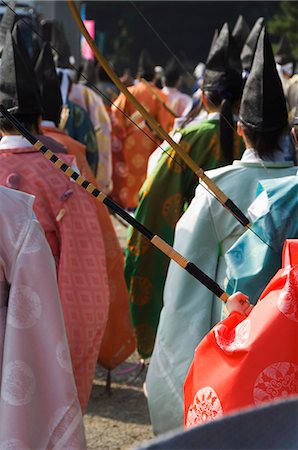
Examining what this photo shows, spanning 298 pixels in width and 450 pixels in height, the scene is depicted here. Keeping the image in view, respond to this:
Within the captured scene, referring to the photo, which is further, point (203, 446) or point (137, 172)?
point (137, 172)

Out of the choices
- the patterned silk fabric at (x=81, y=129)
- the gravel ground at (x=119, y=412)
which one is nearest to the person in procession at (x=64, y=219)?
the gravel ground at (x=119, y=412)

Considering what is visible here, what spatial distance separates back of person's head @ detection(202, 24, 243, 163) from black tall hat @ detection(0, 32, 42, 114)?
2.44 feet

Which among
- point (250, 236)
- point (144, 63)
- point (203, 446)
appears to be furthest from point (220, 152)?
point (144, 63)

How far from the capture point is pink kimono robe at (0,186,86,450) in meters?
2.50

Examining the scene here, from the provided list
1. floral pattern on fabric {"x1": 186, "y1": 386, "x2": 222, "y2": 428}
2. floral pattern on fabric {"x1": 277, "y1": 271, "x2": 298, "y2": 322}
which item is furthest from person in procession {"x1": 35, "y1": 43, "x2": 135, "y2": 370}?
floral pattern on fabric {"x1": 277, "y1": 271, "x2": 298, "y2": 322}

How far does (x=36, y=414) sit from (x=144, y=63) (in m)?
10.3

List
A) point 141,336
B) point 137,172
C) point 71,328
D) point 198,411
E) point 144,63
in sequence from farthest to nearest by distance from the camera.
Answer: point 144,63 < point 137,172 < point 141,336 < point 71,328 < point 198,411

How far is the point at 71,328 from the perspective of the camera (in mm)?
3787

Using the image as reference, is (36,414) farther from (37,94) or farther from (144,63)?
(144,63)

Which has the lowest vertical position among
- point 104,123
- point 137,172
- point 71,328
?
point 137,172

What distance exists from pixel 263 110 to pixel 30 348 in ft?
3.92

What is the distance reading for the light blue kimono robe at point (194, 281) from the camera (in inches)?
135

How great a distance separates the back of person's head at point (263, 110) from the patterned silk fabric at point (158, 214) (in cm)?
95

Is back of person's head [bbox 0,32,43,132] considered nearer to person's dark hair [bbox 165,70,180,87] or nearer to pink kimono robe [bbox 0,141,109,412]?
pink kimono robe [bbox 0,141,109,412]
